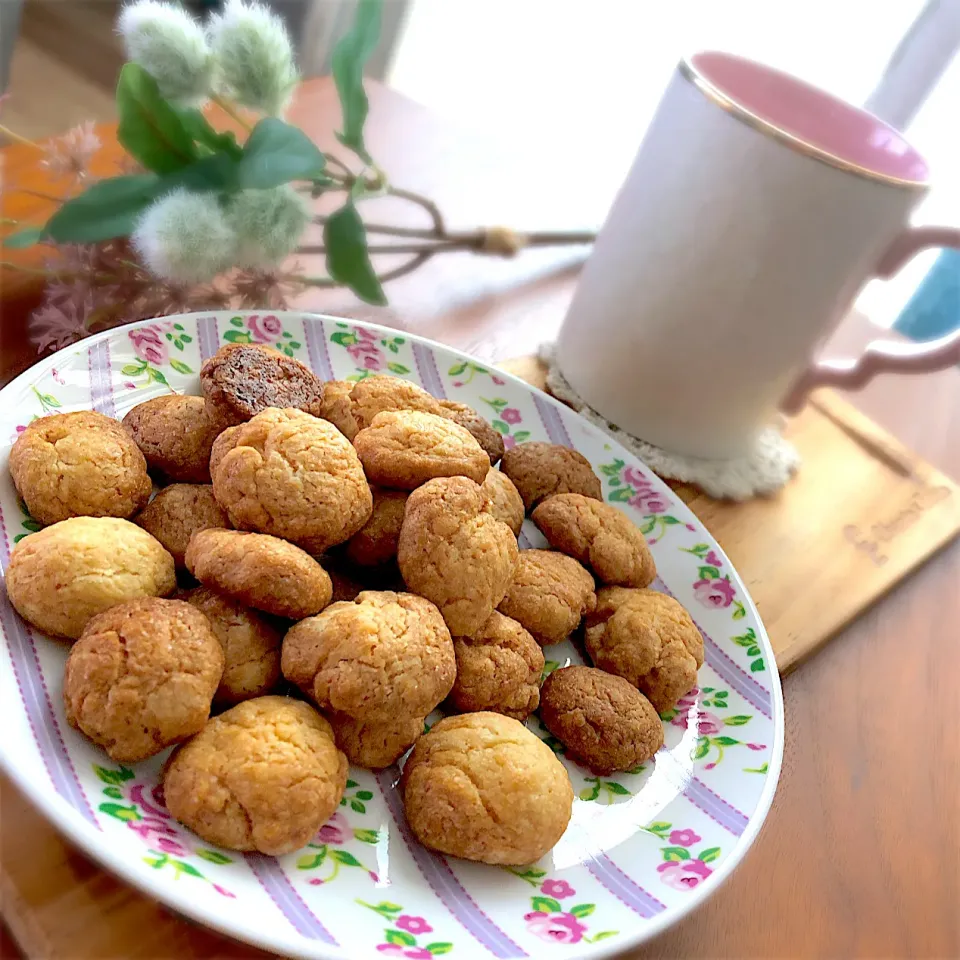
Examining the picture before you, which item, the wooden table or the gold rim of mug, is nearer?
the wooden table

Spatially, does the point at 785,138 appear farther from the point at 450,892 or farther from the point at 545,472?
the point at 450,892

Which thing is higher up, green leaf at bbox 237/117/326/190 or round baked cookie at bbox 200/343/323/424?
green leaf at bbox 237/117/326/190

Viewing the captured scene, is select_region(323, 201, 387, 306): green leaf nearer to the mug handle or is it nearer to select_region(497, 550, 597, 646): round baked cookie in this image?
select_region(497, 550, 597, 646): round baked cookie

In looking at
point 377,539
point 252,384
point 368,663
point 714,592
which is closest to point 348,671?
point 368,663

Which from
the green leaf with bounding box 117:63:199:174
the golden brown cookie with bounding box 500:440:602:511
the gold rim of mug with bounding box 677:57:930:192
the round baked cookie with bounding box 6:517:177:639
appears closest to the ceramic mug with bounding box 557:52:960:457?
the gold rim of mug with bounding box 677:57:930:192

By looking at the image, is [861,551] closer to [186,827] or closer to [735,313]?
[735,313]

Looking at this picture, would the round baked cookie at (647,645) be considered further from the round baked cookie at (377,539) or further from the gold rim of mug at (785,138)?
the gold rim of mug at (785,138)
